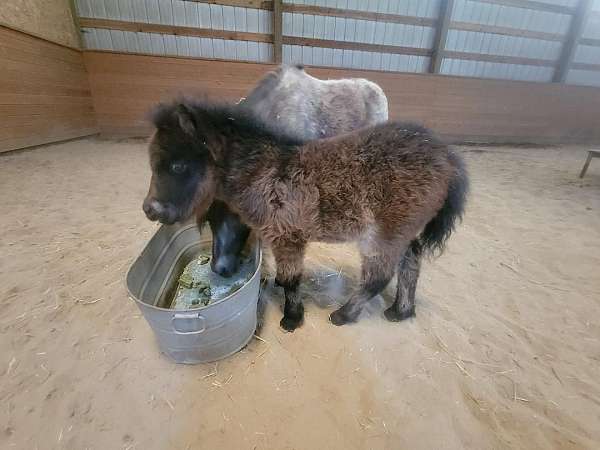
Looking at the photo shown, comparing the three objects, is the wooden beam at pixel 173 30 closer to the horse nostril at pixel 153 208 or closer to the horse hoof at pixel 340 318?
the horse nostril at pixel 153 208

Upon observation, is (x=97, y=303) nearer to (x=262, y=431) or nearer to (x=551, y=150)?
(x=262, y=431)

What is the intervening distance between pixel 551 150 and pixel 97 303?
11699mm

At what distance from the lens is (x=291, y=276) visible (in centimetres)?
190

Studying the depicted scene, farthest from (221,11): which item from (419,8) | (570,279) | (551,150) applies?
(551,150)

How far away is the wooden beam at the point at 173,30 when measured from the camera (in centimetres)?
727

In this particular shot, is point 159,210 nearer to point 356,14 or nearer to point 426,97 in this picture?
point 356,14

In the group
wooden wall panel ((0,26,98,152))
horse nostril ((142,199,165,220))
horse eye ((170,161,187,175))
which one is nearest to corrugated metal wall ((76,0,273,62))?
wooden wall panel ((0,26,98,152))

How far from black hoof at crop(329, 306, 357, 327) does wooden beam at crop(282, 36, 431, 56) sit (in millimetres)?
8132

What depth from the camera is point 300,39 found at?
26.4 ft

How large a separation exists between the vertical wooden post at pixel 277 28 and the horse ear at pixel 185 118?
24.8 feet

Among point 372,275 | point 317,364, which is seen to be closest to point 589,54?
point 372,275

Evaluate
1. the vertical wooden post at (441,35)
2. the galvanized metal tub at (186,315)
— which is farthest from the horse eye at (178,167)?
the vertical wooden post at (441,35)

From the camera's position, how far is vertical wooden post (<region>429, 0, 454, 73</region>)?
8.40 meters

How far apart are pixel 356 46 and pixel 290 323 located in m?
8.73
